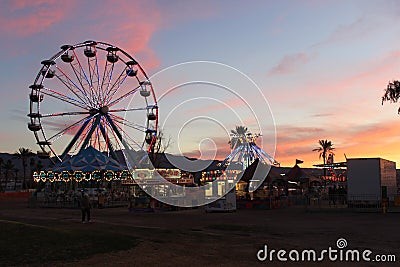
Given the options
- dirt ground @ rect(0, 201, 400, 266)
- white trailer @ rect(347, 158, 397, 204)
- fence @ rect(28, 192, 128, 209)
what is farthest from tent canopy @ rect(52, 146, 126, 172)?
dirt ground @ rect(0, 201, 400, 266)

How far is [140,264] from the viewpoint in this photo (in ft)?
39.7

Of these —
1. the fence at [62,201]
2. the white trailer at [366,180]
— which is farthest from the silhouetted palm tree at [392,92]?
the fence at [62,201]

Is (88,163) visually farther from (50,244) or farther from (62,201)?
(50,244)

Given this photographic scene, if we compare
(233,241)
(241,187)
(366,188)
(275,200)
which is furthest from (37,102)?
(233,241)

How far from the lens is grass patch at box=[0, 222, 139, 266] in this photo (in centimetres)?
1291

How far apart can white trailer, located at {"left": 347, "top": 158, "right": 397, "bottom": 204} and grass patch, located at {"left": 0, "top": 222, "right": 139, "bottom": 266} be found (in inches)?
857

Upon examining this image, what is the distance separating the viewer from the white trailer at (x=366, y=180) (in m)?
33.0

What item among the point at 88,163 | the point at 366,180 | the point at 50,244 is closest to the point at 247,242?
the point at 50,244

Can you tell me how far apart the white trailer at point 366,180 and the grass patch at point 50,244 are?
21756mm

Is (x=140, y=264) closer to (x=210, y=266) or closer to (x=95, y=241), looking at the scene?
(x=210, y=266)

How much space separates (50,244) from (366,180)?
2490 cm

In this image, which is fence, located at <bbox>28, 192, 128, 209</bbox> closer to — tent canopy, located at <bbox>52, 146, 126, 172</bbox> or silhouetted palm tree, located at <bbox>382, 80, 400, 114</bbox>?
tent canopy, located at <bbox>52, 146, 126, 172</bbox>

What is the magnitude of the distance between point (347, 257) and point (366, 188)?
21.5 m

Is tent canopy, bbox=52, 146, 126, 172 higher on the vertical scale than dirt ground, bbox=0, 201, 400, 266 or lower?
higher
